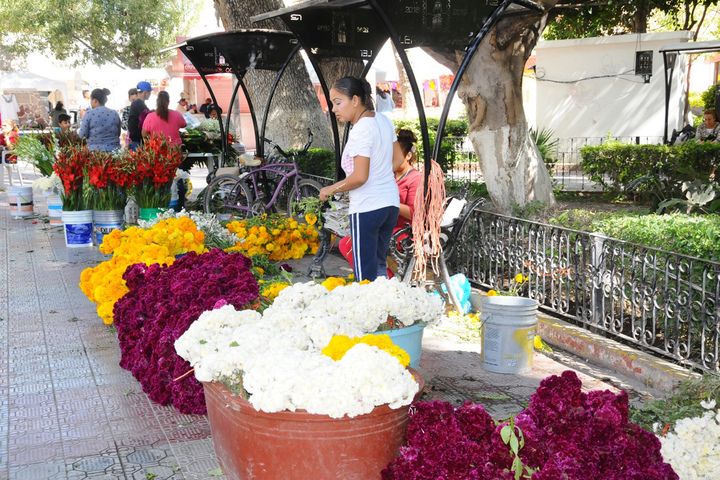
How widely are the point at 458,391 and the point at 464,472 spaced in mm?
2057

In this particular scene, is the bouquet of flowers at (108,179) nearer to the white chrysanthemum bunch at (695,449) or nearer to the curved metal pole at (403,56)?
the curved metal pole at (403,56)

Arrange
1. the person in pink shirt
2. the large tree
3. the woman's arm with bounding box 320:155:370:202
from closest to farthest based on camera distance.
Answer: the woman's arm with bounding box 320:155:370:202, the person in pink shirt, the large tree

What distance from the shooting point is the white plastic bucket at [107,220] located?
8508 mm

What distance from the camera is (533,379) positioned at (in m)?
4.66

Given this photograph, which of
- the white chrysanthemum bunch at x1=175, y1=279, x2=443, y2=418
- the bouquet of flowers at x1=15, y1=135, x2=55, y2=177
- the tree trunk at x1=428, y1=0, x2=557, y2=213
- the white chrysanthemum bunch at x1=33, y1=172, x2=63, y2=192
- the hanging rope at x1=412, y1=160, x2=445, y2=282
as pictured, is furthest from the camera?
the bouquet of flowers at x1=15, y1=135, x2=55, y2=177

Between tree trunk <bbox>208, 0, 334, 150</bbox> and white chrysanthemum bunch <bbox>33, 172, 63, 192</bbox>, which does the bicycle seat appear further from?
tree trunk <bbox>208, 0, 334, 150</bbox>

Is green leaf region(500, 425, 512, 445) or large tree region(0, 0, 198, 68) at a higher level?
large tree region(0, 0, 198, 68)

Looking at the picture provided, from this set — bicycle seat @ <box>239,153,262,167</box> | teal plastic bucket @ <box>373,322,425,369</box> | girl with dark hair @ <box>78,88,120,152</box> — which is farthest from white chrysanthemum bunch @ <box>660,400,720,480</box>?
girl with dark hair @ <box>78,88,120,152</box>

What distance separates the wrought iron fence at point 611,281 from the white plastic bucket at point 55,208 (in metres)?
6.03

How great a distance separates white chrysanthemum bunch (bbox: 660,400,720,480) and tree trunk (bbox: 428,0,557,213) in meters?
4.91

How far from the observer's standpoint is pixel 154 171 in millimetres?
8297

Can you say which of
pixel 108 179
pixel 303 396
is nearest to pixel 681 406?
pixel 303 396

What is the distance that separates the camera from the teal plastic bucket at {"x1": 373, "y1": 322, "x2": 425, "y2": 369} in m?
3.62

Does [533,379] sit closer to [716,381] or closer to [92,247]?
[716,381]
